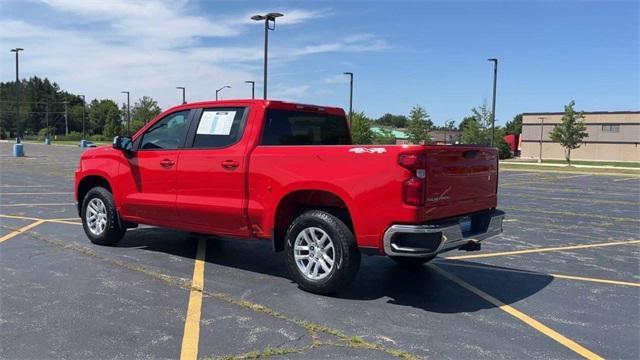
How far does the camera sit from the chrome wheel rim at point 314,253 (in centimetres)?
514

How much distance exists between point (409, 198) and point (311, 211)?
3.54ft

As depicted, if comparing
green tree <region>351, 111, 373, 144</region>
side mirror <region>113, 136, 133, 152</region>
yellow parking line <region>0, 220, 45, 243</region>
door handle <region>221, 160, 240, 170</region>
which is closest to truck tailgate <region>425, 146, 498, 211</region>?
door handle <region>221, 160, 240, 170</region>

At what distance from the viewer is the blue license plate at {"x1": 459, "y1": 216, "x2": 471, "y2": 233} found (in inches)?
204

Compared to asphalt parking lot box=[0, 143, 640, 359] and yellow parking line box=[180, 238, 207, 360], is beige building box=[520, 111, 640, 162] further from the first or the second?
yellow parking line box=[180, 238, 207, 360]

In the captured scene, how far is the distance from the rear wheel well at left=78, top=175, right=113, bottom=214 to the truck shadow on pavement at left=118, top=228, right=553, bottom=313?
2.66 feet

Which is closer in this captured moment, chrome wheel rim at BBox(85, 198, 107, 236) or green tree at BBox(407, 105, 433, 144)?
chrome wheel rim at BBox(85, 198, 107, 236)

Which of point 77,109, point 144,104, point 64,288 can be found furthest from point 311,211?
point 77,109

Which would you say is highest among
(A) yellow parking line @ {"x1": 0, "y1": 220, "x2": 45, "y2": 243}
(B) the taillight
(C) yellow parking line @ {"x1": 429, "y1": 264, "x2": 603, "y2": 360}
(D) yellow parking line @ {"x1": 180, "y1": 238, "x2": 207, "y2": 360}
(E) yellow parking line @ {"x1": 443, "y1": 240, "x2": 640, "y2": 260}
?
(B) the taillight

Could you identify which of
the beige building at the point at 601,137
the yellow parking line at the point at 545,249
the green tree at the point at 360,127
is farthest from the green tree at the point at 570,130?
the yellow parking line at the point at 545,249

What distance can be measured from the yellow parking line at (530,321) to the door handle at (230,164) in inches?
102

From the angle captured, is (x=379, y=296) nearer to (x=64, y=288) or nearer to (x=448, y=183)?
(x=448, y=183)

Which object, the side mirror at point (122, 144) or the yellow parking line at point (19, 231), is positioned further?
the yellow parking line at point (19, 231)

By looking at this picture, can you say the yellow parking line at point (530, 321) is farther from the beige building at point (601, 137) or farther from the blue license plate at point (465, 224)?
the beige building at point (601, 137)

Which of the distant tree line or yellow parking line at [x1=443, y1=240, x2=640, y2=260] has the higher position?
the distant tree line
